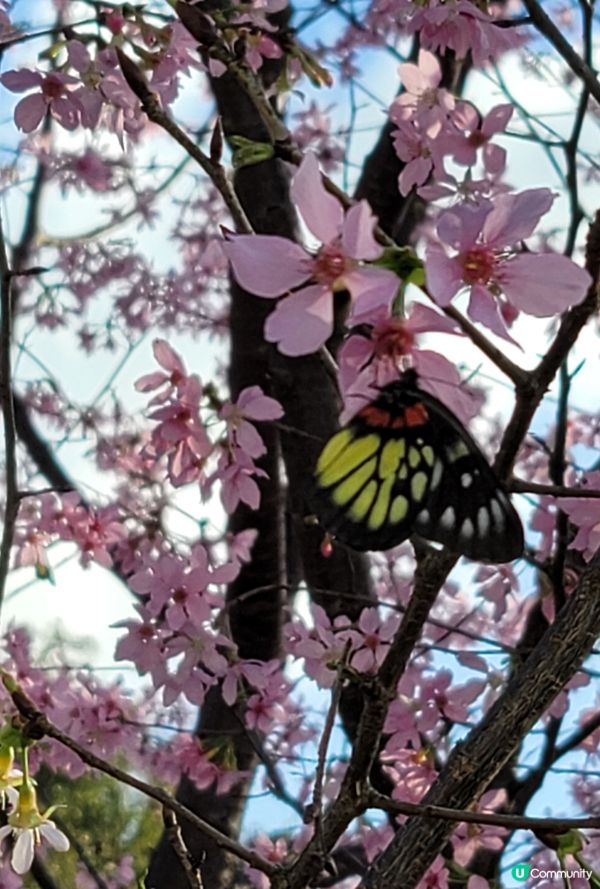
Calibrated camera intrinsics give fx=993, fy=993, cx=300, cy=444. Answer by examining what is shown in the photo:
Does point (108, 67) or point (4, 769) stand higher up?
point (108, 67)

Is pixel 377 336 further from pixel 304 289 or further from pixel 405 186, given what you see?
pixel 405 186

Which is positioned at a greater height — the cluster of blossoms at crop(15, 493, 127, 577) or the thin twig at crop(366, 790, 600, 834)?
the cluster of blossoms at crop(15, 493, 127, 577)

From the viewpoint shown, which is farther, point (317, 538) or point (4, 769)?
point (317, 538)

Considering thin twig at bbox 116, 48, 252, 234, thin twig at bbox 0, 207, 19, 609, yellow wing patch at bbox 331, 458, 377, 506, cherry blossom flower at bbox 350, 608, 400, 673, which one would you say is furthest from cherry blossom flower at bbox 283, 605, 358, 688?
thin twig at bbox 116, 48, 252, 234

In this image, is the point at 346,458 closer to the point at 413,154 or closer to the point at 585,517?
the point at 585,517

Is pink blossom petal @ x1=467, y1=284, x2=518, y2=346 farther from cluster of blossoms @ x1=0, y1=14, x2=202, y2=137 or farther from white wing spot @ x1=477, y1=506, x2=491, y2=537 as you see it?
cluster of blossoms @ x1=0, y1=14, x2=202, y2=137

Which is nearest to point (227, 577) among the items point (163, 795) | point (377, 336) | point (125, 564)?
point (125, 564)

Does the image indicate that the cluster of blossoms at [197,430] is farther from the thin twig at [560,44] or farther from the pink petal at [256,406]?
the thin twig at [560,44]

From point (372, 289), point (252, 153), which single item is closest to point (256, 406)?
point (252, 153)

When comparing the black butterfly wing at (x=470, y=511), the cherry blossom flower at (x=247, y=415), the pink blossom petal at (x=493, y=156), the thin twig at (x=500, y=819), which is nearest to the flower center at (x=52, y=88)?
the cherry blossom flower at (x=247, y=415)
